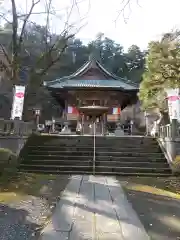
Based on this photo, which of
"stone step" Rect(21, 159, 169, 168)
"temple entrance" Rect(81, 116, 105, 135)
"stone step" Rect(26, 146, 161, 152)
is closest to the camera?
"stone step" Rect(21, 159, 169, 168)

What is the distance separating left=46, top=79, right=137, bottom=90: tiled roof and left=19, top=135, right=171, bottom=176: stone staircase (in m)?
12.6

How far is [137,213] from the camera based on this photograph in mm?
5457

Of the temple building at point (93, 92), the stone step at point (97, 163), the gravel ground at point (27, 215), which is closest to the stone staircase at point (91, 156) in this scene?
the stone step at point (97, 163)

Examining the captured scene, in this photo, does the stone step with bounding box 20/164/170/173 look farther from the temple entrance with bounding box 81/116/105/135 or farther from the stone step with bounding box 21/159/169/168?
the temple entrance with bounding box 81/116/105/135

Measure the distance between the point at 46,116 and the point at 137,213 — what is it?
44452 millimetres

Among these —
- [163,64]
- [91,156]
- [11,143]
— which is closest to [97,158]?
[91,156]

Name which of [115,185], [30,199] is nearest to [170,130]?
[115,185]

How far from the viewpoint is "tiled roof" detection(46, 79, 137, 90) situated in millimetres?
26656

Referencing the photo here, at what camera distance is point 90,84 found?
27.4 metres

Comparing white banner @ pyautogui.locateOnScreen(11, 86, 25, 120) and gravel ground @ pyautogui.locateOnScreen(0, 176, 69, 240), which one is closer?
gravel ground @ pyautogui.locateOnScreen(0, 176, 69, 240)

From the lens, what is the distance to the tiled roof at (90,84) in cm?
2666

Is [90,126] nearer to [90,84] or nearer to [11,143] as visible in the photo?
[90,84]

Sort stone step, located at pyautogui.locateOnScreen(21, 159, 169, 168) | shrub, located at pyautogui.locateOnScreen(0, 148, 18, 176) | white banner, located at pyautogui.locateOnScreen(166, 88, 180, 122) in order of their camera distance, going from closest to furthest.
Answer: shrub, located at pyautogui.locateOnScreen(0, 148, 18, 176), stone step, located at pyautogui.locateOnScreen(21, 159, 169, 168), white banner, located at pyautogui.locateOnScreen(166, 88, 180, 122)

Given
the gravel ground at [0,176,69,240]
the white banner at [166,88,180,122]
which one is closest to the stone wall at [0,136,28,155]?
the gravel ground at [0,176,69,240]
